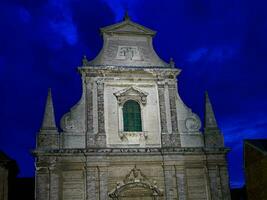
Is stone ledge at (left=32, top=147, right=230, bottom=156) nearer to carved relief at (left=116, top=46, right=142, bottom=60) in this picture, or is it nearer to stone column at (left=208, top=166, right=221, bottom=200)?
stone column at (left=208, top=166, right=221, bottom=200)

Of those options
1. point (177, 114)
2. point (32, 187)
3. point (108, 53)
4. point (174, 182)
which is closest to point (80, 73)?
point (108, 53)

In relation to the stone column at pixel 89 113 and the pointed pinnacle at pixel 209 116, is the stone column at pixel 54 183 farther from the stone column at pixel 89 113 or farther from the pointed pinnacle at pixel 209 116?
the pointed pinnacle at pixel 209 116

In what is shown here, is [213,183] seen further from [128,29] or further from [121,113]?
[128,29]

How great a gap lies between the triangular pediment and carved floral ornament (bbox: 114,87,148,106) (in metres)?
3.58

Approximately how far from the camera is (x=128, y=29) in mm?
23500

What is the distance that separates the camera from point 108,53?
2291cm

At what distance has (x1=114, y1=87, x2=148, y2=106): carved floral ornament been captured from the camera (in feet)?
71.3

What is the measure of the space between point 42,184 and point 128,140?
4.83 metres

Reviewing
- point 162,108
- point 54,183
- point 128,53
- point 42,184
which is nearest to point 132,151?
point 162,108

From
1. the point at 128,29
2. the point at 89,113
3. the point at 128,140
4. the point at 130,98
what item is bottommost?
the point at 128,140

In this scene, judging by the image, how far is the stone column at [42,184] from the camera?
19156 mm

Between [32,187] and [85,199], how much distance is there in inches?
353

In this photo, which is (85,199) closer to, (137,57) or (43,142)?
(43,142)

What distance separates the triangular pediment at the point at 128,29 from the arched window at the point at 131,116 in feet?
14.0
